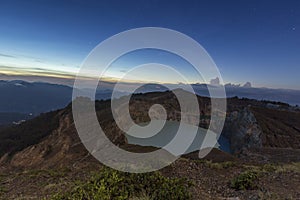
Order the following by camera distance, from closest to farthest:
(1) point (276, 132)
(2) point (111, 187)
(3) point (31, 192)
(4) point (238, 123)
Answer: (2) point (111, 187), (3) point (31, 192), (1) point (276, 132), (4) point (238, 123)

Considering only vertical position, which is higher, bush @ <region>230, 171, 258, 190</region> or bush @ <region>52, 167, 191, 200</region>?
bush @ <region>52, 167, 191, 200</region>

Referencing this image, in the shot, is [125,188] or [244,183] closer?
[125,188]

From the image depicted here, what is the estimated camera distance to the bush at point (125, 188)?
591 centimetres

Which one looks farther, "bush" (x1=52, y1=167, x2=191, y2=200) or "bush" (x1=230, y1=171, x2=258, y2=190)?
"bush" (x1=230, y1=171, x2=258, y2=190)

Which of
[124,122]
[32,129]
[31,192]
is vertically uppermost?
[31,192]

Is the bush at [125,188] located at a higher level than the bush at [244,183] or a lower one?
higher

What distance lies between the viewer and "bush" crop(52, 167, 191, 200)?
19.4 ft

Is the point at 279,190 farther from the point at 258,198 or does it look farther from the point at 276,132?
the point at 276,132

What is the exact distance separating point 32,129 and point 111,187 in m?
91.2

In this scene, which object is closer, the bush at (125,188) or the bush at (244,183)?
the bush at (125,188)

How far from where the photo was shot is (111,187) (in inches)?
242

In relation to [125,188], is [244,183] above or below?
below

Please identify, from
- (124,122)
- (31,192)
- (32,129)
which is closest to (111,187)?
(31,192)

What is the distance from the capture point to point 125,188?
6250mm
